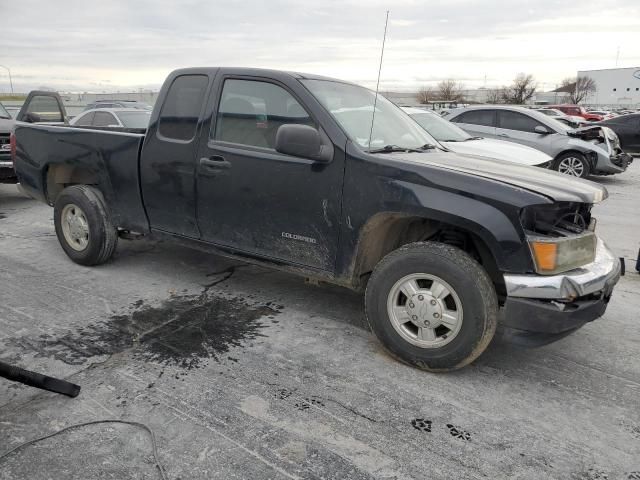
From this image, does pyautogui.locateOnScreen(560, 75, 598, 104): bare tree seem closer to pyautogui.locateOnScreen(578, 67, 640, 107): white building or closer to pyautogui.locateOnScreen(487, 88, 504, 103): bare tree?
pyautogui.locateOnScreen(578, 67, 640, 107): white building

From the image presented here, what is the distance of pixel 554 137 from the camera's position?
37.9 ft

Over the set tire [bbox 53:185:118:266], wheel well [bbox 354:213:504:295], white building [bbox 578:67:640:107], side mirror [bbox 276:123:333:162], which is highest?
white building [bbox 578:67:640:107]

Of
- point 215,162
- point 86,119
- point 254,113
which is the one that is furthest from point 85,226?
point 86,119

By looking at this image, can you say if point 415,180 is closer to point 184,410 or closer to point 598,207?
point 184,410

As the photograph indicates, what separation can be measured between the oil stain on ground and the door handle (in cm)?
113

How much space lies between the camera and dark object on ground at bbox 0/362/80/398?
2.80 metres

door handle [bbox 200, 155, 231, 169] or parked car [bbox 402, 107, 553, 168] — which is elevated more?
parked car [bbox 402, 107, 553, 168]

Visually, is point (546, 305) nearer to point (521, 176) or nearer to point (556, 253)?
point (556, 253)

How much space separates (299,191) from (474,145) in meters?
5.32

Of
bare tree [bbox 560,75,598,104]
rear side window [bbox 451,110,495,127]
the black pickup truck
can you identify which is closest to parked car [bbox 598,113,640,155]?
rear side window [bbox 451,110,495,127]

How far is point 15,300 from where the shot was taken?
4426 millimetres

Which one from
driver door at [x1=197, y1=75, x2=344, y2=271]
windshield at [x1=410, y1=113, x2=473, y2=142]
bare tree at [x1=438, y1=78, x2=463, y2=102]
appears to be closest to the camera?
driver door at [x1=197, y1=75, x2=344, y2=271]

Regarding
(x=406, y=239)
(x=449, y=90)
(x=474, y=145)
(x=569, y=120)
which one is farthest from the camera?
(x=449, y=90)

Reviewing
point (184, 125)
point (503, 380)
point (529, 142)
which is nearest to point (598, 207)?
point (529, 142)
